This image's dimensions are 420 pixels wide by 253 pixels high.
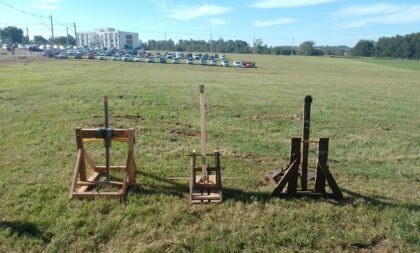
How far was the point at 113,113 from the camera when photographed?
1302 centimetres

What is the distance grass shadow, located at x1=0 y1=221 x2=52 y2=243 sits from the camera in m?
4.55

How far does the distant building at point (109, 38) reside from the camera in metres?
174

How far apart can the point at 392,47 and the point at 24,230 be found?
164 metres

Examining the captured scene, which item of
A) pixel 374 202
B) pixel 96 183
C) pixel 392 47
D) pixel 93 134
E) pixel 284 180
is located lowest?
pixel 374 202

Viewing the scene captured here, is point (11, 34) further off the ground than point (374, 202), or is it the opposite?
point (11, 34)

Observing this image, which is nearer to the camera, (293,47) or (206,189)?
(206,189)

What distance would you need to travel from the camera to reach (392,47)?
Result: 150875 mm

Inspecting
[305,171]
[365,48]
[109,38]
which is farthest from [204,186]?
[109,38]

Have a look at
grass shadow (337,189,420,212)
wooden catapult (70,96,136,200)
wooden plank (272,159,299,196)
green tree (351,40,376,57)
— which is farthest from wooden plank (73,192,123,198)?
green tree (351,40,376,57)

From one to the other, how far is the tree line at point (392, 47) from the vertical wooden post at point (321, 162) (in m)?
151

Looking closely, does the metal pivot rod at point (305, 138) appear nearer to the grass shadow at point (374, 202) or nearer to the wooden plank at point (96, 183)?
the grass shadow at point (374, 202)

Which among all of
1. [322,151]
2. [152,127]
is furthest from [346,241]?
[152,127]

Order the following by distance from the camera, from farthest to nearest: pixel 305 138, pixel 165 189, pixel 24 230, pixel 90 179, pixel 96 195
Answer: pixel 90 179
pixel 165 189
pixel 305 138
pixel 96 195
pixel 24 230

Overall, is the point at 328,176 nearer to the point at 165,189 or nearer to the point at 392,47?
the point at 165,189
